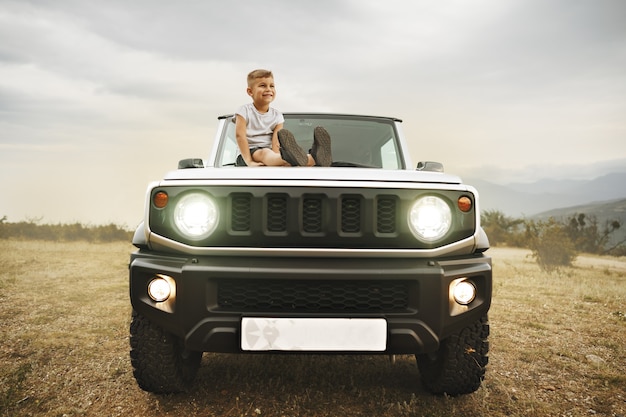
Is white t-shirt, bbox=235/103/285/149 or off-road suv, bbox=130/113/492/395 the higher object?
white t-shirt, bbox=235/103/285/149

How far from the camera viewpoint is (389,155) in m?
4.06

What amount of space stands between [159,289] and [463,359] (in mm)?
1626

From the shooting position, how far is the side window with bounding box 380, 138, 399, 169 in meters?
4.02

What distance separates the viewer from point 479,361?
2773 mm

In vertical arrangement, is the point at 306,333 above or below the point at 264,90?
below

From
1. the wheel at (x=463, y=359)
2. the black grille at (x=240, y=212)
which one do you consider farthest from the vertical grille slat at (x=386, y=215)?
the wheel at (x=463, y=359)

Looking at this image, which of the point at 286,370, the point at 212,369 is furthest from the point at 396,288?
the point at 212,369

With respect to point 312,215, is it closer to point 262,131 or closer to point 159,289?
point 159,289

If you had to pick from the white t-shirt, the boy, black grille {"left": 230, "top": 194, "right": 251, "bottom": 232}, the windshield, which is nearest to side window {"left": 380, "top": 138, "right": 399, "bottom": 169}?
the windshield

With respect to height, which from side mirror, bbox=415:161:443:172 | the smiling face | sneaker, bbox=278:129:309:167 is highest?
the smiling face

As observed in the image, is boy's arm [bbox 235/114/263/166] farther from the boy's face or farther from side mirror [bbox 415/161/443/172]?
side mirror [bbox 415/161/443/172]

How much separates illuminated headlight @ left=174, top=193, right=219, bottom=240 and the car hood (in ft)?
0.34

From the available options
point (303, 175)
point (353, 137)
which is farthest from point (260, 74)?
point (303, 175)

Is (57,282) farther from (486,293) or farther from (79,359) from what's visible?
(486,293)
